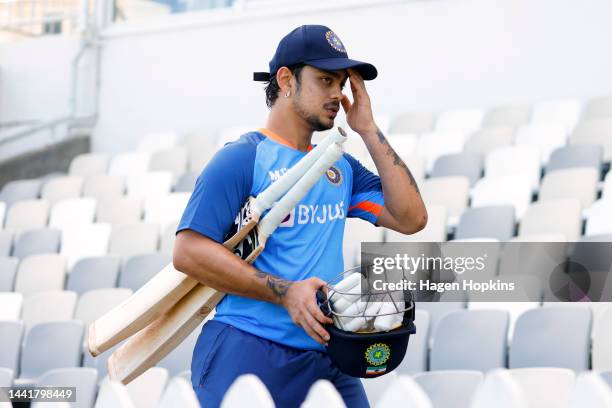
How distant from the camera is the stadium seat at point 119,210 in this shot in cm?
763

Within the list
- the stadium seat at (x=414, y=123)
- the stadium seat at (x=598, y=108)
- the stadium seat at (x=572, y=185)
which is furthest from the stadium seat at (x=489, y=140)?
the stadium seat at (x=572, y=185)

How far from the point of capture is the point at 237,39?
32.0 feet

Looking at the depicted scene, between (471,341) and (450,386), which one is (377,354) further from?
(471,341)

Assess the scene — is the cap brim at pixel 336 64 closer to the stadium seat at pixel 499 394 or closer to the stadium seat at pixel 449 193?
the stadium seat at pixel 499 394

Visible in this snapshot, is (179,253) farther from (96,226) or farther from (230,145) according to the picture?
(96,226)

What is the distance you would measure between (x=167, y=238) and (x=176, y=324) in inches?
174

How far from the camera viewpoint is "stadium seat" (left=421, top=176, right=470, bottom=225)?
6.20m

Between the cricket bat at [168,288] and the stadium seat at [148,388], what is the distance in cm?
185

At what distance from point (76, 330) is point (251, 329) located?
3.40 m

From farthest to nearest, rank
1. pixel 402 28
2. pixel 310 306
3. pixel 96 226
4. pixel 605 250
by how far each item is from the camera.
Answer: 1. pixel 402 28
2. pixel 96 226
3. pixel 605 250
4. pixel 310 306

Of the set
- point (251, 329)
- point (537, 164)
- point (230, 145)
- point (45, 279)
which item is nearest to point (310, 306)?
point (251, 329)

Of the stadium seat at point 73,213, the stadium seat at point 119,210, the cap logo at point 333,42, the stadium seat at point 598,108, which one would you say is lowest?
the stadium seat at point 73,213

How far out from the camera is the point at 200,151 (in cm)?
851

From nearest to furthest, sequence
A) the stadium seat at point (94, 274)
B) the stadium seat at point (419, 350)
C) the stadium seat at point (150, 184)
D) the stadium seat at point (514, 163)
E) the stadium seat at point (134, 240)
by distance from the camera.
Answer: the stadium seat at point (419, 350) < the stadium seat at point (514, 163) < the stadium seat at point (94, 274) < the stadium seat at point (134, 240) < the stadium seat at point (150, 184)
